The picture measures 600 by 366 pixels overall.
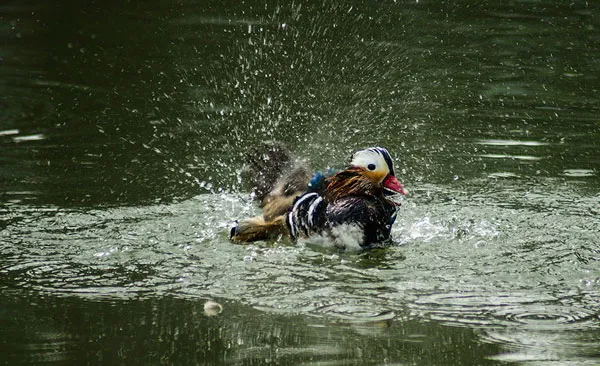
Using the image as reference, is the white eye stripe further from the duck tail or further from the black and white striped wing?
the duck tail

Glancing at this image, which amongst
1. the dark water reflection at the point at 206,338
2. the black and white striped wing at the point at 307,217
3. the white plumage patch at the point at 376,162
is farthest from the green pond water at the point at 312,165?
the white plumage patch at the point at 376,162

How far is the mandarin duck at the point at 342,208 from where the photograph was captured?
278 inches

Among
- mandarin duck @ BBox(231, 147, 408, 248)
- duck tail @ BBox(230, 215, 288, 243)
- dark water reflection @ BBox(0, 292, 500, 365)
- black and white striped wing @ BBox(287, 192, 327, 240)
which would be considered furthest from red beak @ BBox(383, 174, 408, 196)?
dark water reflection @ BBox(0, 292, 500, 365)

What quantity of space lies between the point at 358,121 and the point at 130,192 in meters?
3.07

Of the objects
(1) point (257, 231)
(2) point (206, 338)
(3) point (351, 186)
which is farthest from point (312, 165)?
(2) point (206, 338)

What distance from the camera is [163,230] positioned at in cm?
743

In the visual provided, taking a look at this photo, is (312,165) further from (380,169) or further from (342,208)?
(342,208)

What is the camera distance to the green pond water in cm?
536

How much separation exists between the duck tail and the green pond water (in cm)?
12

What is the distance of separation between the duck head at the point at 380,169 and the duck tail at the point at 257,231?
27.7 inches

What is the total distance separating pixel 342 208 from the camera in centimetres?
712

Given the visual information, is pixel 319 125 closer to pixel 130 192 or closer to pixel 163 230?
pixel 130 192

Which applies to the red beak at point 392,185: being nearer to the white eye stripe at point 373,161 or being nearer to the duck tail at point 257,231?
the white eye stripe at point 373,161

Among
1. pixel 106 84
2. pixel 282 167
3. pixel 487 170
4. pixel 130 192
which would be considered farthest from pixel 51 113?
pixel 487 170
